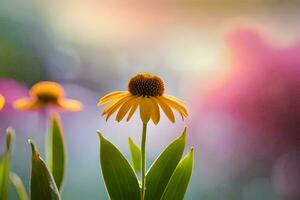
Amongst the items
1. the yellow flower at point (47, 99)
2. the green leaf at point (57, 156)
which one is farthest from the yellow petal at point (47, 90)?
the green leaf at point (57, 156)

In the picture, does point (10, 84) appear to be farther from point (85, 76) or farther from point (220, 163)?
point (220, 163)

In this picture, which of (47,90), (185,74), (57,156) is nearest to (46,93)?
(47,90)

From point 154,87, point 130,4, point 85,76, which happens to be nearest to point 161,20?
point 130,4

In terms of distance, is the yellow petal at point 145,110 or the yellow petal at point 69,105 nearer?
the yellow petal at point 145,110

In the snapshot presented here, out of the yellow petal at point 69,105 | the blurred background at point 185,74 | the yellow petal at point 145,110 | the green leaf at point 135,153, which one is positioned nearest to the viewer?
the yellow petal at point 145,110

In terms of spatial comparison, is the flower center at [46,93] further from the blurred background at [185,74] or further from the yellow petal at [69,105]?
the blurred background at [185,74]

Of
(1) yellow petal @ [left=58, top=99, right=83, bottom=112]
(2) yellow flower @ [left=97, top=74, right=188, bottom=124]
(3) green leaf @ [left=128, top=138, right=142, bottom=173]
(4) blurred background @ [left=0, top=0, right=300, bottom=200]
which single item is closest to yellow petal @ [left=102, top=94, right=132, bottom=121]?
(2) yellow flower @ [left=97, top=74, right=188, bottom=124]

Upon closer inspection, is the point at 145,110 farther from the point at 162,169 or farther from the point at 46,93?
the point at 46,93

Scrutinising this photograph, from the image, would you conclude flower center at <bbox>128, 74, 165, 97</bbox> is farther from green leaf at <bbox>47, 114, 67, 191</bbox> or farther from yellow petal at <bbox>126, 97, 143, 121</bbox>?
green leaf at <bbox>47, 114, 67, 191</bbox>
